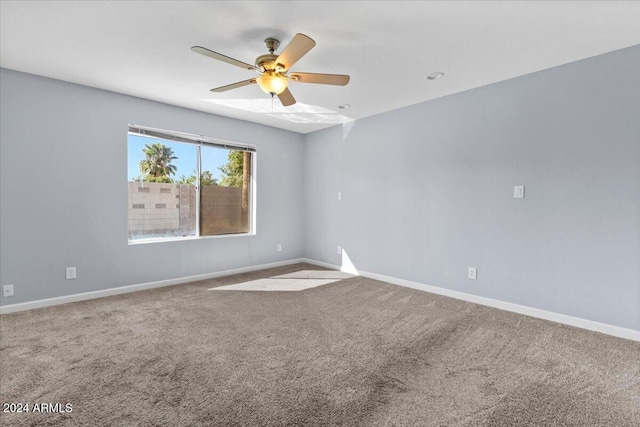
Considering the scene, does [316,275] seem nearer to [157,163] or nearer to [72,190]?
[157,163]

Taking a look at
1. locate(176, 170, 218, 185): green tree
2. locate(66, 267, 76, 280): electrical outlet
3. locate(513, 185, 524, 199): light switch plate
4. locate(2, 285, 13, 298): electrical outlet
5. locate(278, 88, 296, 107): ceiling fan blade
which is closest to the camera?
locate(278, 88, 296, 107): ceiling fan blade

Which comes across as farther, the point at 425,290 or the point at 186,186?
the point at 186,186

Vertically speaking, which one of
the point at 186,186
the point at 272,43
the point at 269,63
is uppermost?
the point at 272,43

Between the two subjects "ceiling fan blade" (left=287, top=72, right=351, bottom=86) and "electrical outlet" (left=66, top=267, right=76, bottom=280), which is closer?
"ceiling fan blade" (left=287, top=72, right=351, bottom=86)

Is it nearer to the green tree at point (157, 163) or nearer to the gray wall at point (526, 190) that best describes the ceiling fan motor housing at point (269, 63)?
the gray wall at point (526, 190)

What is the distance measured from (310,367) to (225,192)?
333 centimetres

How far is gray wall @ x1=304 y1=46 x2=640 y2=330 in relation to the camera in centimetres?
267

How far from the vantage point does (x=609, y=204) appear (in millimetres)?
2705

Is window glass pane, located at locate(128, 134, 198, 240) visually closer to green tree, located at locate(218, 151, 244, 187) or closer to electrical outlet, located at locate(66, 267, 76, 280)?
green tree, located at locate(218, 151, 244, 187)

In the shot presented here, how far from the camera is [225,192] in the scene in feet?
15.9

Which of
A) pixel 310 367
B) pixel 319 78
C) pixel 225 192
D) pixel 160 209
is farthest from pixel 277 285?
pixel 319 78

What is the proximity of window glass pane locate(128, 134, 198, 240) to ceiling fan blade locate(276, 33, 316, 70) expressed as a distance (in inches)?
102

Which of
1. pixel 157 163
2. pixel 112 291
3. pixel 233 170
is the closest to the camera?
pixel 112 291

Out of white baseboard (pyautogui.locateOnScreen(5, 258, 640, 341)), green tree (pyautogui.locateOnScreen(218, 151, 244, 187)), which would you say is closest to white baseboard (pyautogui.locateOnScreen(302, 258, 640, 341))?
white baseboard (pyautogui.locateOnScreen(5, 258, 640, 341))
